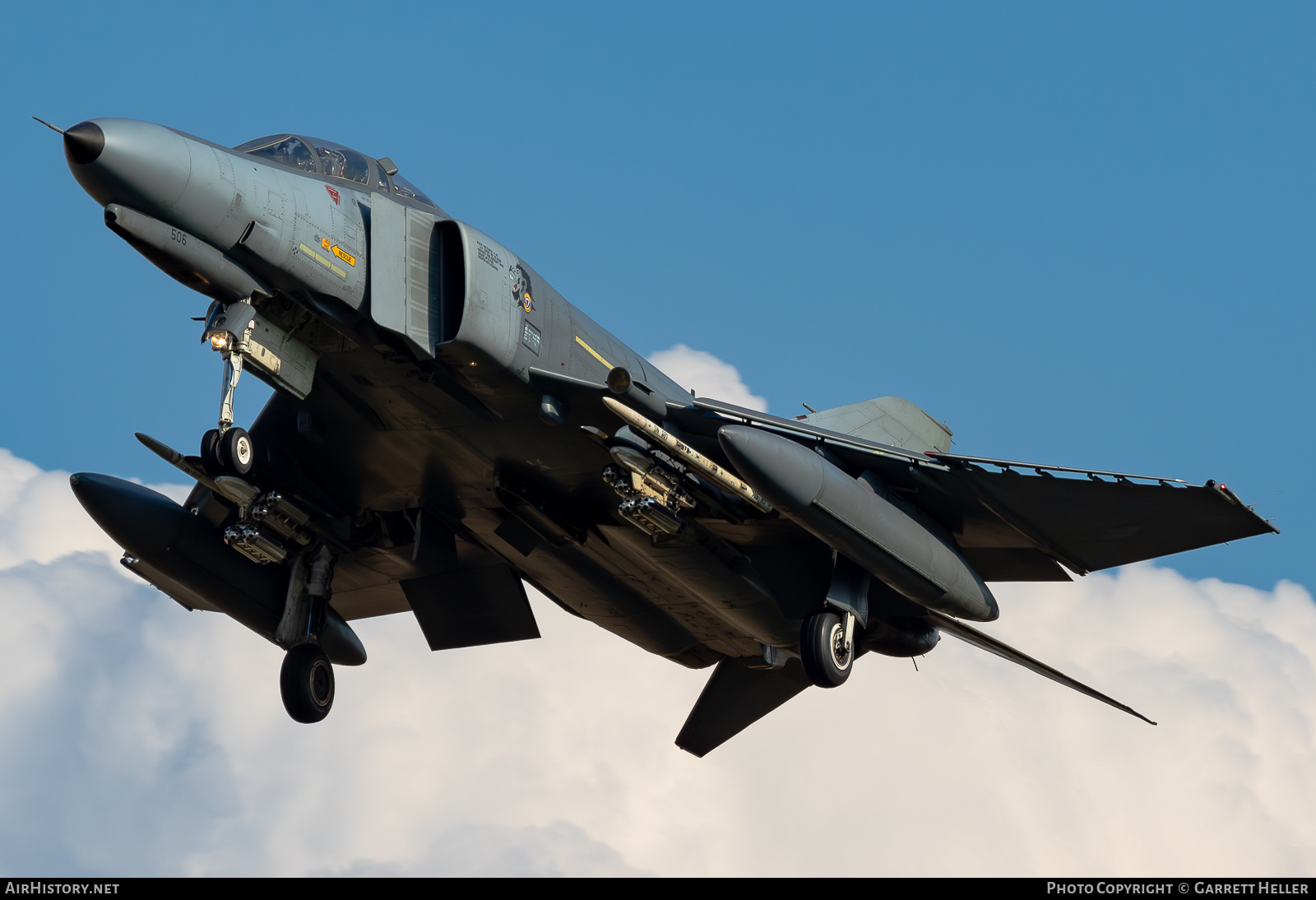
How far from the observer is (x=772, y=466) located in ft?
46.6

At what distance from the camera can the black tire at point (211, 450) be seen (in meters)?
13.2

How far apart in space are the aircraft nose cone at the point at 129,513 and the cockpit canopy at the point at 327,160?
6.05 meters

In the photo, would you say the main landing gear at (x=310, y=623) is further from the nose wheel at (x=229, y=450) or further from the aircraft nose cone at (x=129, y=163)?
the aircraft nose cone at (x=129, y=163)

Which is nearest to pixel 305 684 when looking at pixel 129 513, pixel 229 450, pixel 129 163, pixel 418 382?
pixel 129 513

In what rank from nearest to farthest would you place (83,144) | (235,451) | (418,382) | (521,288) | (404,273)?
1. (83,144)
2. (235,451)
3. (404,273)
4. (418,382)
5. (521,288)

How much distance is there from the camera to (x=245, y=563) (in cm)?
1884

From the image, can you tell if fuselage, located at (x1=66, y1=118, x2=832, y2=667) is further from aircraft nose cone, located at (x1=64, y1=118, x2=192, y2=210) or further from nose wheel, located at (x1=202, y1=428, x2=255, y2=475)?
nose wheel, located at (x1=202, y1=428, x2=255, y2=475)

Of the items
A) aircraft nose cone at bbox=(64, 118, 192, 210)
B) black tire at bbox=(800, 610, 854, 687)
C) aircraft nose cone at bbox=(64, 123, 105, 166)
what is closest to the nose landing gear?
aircraft nose cone at bbox=(64, 118, 192, 210)

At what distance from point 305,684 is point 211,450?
5.80 meters

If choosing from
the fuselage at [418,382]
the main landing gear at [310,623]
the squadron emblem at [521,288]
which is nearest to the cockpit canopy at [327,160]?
the fuselage at [418,382]

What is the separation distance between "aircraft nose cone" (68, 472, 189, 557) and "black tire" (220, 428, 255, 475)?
555 centimetres

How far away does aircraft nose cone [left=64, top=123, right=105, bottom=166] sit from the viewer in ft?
39.0

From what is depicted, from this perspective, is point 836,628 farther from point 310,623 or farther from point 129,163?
point 129,163
